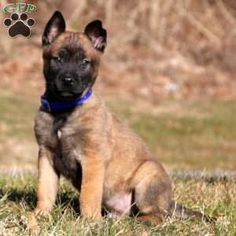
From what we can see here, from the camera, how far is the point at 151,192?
18.4 feet

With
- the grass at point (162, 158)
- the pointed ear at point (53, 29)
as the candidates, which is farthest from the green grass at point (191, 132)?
the pointed ear at point (53, 29)

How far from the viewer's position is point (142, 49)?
19.8 metres

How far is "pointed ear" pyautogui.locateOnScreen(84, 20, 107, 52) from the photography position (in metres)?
5.84

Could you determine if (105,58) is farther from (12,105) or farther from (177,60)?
(12,105)

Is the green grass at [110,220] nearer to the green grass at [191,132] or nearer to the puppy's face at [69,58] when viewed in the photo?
the puppy's face at [69,58]

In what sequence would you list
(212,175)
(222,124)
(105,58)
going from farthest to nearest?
(105,58) → (222,124) → (212,175)

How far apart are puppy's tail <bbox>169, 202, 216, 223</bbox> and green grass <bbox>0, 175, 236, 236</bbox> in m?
0.08

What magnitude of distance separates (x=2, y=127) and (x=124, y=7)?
24.4ft

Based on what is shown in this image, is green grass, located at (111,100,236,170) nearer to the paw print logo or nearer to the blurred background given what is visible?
the blurred background

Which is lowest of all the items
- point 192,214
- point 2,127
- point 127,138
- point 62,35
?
point 2,127

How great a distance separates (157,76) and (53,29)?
42.4 ft

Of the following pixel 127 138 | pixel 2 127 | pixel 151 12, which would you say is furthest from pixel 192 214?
pixel 151 12

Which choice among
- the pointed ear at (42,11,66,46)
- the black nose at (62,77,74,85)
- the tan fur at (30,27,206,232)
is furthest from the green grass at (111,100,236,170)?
the black nose at (62,77,74,85)

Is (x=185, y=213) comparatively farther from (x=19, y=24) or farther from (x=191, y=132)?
(x=191, y=132)
